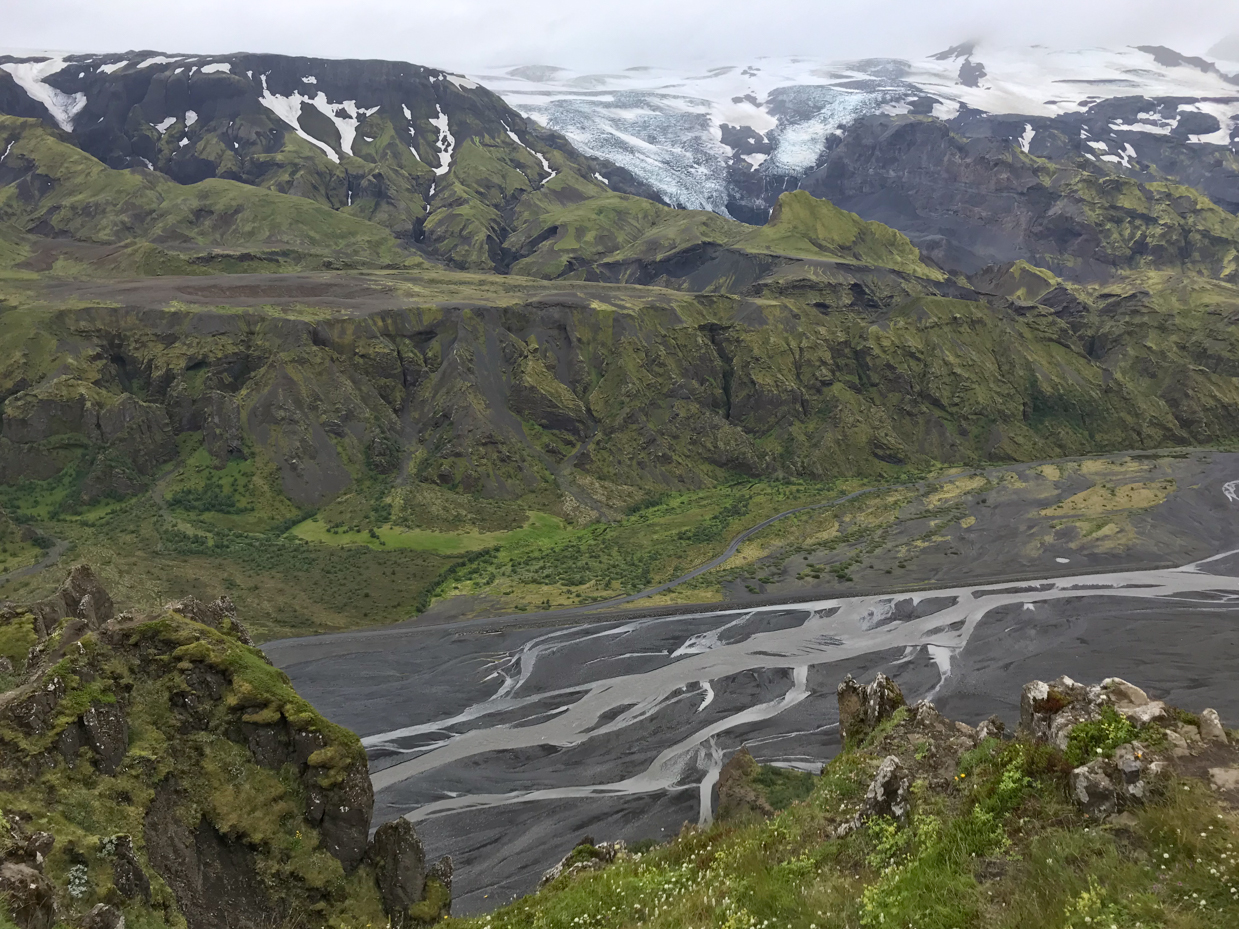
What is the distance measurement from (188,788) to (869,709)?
20817 millimetres

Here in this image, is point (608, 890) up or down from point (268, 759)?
up

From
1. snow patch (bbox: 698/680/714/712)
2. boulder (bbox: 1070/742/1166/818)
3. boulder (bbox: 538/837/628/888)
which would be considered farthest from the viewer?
snow patch (bbox: 698/680/714/712)

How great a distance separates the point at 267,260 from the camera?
166750 millimetres

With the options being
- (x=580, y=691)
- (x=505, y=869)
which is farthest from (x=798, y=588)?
(x=505, y=869)

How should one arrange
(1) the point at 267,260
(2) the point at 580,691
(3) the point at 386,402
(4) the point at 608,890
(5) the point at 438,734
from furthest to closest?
1. (1) the point at 267,260
2. (3) the point at 386,402
3. (2) the point at 580,691
4. (5) the point at 438,734
5. (4) the point at 608,890

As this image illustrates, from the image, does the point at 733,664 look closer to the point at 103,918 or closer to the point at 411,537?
the point at 411,537

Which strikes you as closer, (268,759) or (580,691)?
(268,759)

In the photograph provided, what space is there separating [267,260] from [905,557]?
141807 mm

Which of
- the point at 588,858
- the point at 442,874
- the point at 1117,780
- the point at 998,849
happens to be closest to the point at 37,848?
the point at 588,858

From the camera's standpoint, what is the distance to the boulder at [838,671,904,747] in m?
23.6

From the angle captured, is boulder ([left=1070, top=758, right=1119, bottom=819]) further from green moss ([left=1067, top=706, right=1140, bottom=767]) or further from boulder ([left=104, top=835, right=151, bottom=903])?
boulder ([left=104, top=835, right=151, bottom=903])

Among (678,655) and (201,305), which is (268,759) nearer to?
(678,655)

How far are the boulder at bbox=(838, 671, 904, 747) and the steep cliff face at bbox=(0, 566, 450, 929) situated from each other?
14664 mm

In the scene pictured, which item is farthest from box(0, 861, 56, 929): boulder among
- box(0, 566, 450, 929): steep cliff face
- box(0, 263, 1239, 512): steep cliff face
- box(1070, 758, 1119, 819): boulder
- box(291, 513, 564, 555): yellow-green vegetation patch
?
box(0, 263, 1239, 512): steep cliff face
